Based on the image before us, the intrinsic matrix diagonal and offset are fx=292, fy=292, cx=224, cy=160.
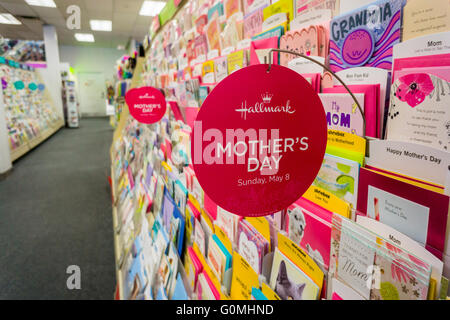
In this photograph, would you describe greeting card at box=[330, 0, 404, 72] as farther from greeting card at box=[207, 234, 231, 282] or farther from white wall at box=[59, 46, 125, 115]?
white wall at box=[59, 46, 125, 115]

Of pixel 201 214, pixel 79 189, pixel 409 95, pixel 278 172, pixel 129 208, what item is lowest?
pixel 79 189

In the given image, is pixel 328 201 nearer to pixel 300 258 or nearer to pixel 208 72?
pixel 300 258

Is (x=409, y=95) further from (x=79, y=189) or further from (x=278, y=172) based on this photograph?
(x=79, y=189)

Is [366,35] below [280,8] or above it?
below

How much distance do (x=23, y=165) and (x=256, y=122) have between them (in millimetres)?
7069

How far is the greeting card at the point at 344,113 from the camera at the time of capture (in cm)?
48

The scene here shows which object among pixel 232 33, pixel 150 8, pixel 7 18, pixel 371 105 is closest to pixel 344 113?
pixel 371 105

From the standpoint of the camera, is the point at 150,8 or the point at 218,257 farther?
the point at 150,8

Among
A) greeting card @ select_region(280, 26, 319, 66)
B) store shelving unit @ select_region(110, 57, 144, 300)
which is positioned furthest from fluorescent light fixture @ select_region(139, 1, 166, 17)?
greeting card @ select_region(280, 26, 319, 66)

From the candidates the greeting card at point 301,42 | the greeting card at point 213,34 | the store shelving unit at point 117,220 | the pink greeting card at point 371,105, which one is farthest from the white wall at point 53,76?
the pink greeting card at point 371,105

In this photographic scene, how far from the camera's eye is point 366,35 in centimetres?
47

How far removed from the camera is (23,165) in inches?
239

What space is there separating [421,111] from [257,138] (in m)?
0.22
